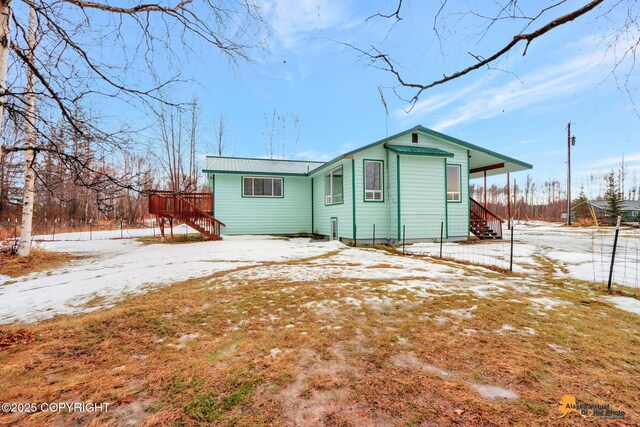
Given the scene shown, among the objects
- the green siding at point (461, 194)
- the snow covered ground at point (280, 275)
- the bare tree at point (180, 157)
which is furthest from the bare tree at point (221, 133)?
the green siding at point (461, 194)

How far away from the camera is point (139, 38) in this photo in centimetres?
294

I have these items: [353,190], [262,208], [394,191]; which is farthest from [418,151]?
[262,208]

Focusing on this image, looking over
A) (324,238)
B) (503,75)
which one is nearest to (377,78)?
(503,75)

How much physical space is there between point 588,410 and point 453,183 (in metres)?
11.4

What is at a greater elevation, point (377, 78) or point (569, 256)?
point (377, 78)

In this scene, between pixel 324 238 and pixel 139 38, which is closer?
pixel 139 38

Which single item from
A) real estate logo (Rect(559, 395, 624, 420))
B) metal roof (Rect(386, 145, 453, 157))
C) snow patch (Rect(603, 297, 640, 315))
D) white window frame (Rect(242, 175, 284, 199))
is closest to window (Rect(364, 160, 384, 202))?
metal roof (Rect(386, 145, 453, 157))

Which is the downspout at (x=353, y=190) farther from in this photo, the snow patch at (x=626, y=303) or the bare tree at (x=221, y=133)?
the bare tree at (x=221, y=133)

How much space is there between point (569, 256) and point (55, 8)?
37.7 ft

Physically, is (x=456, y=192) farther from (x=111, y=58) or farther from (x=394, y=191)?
(x=111, y=58)

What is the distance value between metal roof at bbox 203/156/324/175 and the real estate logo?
1380 cm

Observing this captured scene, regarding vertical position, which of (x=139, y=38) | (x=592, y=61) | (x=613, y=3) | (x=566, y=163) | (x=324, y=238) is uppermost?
(x=566, y=163)

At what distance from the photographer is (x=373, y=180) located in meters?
11.3

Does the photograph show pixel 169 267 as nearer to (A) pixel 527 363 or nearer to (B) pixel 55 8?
(B) pixel 55 8
